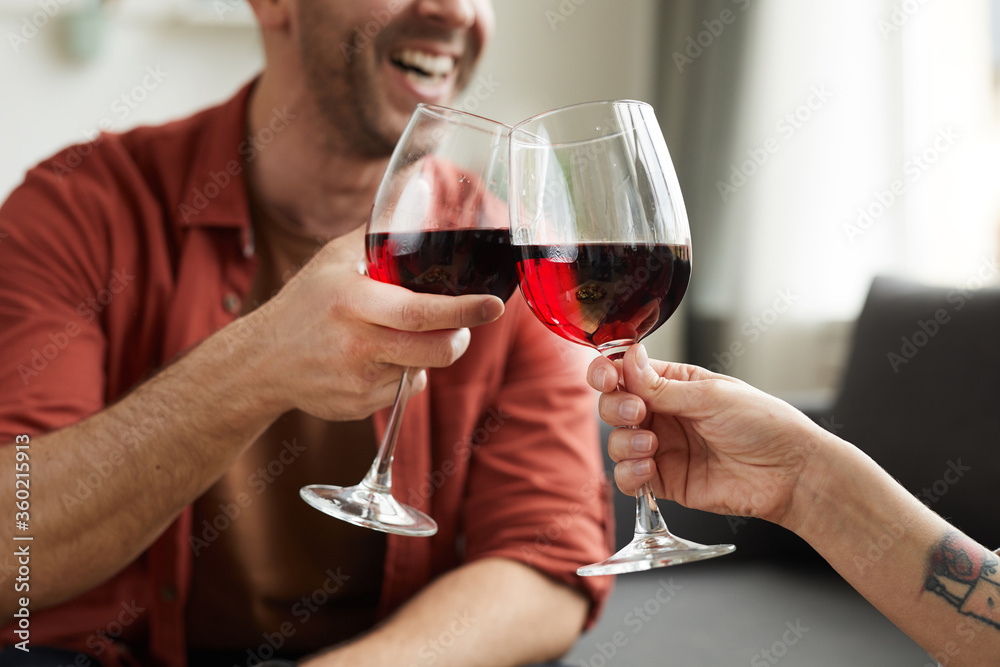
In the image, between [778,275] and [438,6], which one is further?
[778,275]

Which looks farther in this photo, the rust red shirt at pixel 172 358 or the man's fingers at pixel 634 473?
the rust red shirt at pixel 172 358

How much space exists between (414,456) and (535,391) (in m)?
0.23

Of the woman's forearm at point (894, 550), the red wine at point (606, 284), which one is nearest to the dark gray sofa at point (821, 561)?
the woman's forearm at point (894, 550)

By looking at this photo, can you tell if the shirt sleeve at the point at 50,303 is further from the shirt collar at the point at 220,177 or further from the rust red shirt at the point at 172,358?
the shirt collar at the point at 220,177

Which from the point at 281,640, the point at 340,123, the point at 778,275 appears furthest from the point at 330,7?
the point at 778,275

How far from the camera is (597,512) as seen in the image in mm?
1291

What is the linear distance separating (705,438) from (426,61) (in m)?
0.86

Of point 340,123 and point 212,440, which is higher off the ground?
point 340,123

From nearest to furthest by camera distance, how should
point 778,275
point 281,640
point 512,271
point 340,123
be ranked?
1. point 512,271
2. point 281,640
3. point 340,123
4. point 778,275

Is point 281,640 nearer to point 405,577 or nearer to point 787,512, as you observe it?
point 405,577

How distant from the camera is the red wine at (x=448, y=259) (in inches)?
27.6

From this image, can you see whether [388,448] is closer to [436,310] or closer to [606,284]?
[436,310]

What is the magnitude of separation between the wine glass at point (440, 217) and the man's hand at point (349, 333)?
3 centimetres

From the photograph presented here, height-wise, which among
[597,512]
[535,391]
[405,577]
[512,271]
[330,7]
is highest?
[330,7]
